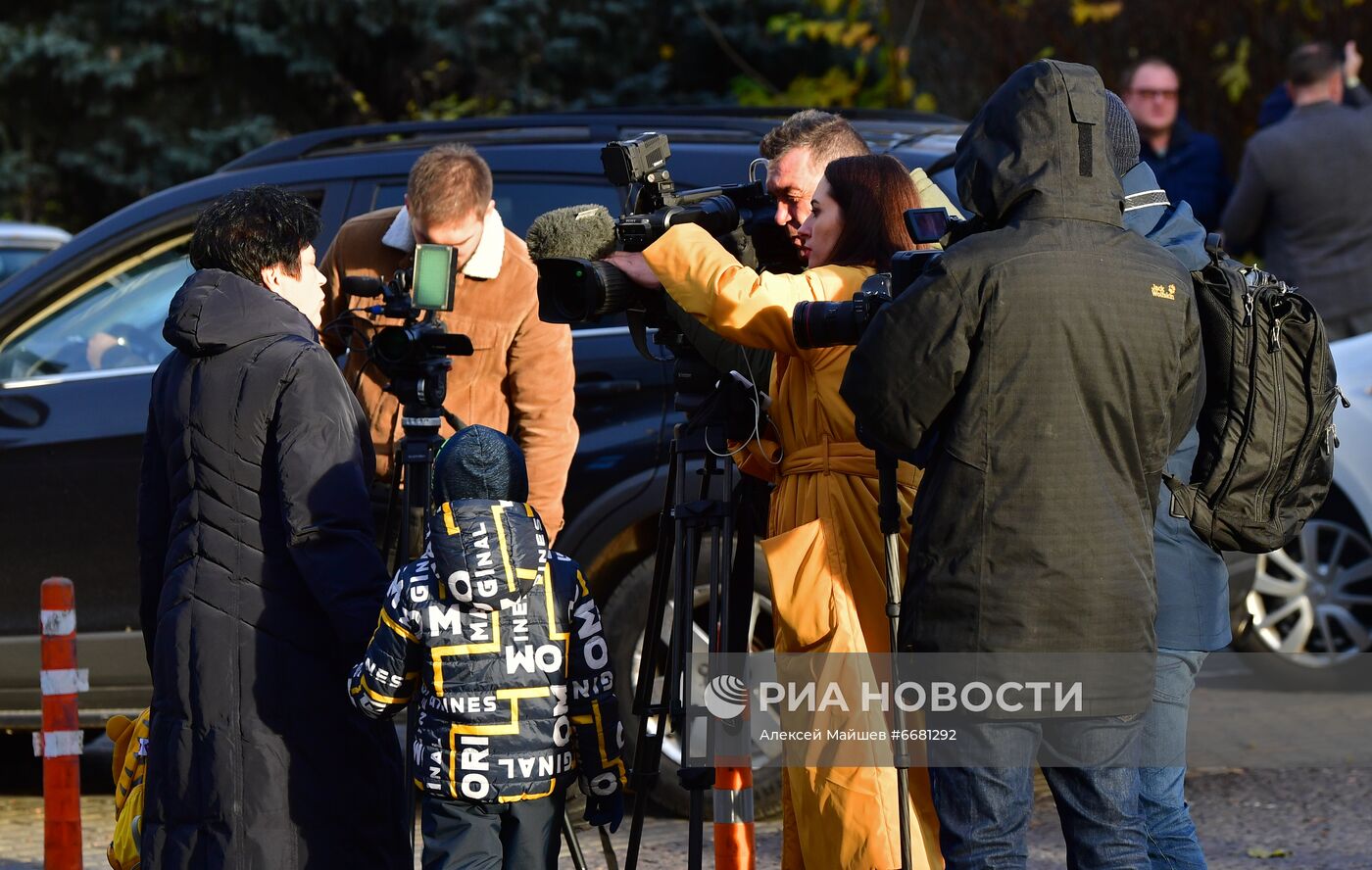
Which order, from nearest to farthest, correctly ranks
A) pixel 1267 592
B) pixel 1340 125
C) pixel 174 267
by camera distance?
pixel 174 267 → pixel 1267 592 → pixel 1340 125

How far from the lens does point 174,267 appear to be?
6168 millimetres

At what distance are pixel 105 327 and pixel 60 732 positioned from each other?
5.26ft

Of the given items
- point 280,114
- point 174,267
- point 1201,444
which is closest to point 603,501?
point 174,267

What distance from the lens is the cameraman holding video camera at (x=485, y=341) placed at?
17.6 ft

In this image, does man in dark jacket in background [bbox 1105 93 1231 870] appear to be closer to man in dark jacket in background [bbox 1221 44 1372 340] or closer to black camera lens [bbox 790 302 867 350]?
black camera lens [bbox 790 302 867 350]

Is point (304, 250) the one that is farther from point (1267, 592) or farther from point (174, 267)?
point (1267, 592)

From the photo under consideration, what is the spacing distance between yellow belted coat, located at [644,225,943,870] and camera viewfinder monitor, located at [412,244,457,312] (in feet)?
3.76

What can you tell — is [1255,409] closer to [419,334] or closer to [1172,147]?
[419,334]

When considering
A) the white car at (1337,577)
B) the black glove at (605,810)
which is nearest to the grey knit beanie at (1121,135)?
the black glove at (605,810)

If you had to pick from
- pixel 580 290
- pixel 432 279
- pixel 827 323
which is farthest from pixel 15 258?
pixel 827 323

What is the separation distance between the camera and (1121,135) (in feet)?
12.3

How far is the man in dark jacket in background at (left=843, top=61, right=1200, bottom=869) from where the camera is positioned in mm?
3389

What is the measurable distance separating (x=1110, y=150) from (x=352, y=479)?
167 centimetres

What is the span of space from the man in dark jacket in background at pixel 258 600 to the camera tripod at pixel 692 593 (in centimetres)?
66
